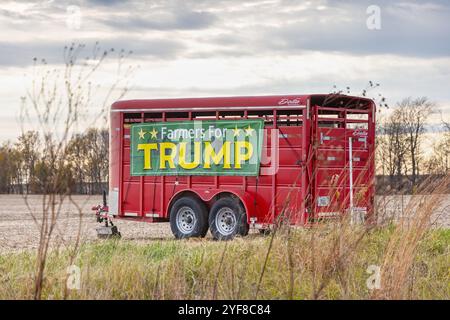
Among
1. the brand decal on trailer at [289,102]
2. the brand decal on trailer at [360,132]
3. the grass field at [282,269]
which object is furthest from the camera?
the brand decal on trailer at [360,132]

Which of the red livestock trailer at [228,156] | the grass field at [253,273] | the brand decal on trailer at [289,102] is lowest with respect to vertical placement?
the grass field at [253,273]

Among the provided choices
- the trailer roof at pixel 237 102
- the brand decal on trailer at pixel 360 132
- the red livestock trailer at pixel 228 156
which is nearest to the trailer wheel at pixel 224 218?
the red livestock trailer at pixel 228 156

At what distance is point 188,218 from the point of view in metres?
17.2

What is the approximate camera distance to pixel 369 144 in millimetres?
17281

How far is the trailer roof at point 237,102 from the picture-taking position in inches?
618

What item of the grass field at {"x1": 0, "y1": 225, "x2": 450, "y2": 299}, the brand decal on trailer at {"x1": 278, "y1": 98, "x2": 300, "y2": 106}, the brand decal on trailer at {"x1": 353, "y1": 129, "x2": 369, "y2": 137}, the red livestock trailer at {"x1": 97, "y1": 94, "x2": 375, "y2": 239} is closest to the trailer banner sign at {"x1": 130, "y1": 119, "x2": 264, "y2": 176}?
the red livestock trailer at {"x1": 97, "y1": 94, "x2": 375, "y2": 239}

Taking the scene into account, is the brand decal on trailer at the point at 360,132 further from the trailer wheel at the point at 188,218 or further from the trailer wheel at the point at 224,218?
the trailer wheel at the point at 188,218

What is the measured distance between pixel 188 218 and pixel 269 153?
246 cm

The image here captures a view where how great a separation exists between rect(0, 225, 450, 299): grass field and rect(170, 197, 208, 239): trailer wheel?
241 inches

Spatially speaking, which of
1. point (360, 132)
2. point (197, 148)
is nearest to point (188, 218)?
point (197, 148)

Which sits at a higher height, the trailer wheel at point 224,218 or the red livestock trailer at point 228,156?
the red livestock trailer at point 228,156

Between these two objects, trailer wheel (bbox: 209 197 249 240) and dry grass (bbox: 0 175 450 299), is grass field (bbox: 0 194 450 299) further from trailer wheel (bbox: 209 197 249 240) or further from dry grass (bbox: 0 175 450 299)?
trailer wheel (bbox: 209 197 249 240)

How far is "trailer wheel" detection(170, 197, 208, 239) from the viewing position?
666 inches
